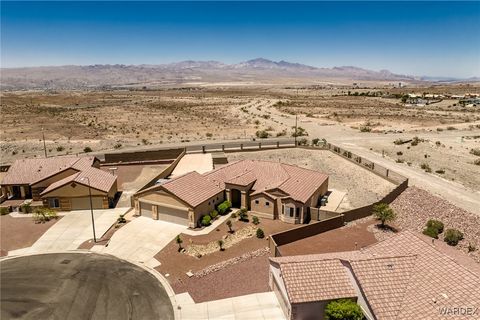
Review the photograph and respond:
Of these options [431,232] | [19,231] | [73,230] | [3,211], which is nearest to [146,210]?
[73,230]

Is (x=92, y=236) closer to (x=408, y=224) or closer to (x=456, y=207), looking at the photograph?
(x=408, y=224)

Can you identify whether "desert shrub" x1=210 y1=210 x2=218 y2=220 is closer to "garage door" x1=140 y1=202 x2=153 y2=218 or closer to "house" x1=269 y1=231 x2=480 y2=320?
"garage door" x1=140 y1=202 x2=153 y2=218

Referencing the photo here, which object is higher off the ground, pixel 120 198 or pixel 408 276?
pixel 408 276

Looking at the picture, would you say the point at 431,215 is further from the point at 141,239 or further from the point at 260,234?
the point at 141,239

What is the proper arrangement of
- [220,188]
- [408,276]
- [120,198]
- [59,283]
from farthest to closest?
[120,198]
[220,188]
[59,283]
[408,276]

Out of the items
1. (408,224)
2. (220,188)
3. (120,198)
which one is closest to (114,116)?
(120,198)

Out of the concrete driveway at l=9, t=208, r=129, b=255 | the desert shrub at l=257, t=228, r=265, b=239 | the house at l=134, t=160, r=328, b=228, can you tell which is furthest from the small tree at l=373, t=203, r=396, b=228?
the concrete driveway at l=9, t=208, r=129, b=255
